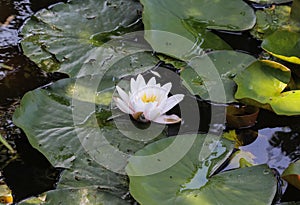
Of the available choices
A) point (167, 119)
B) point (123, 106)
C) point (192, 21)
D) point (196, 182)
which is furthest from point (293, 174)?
point (192, 21)

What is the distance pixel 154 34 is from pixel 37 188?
735 millimetres

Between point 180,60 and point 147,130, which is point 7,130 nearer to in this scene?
point 147,130

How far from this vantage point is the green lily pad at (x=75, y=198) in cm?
121

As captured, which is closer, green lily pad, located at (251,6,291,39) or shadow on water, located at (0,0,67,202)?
shadow on water, located at (0,0,67,202)

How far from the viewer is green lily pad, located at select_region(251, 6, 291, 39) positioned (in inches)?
76.0

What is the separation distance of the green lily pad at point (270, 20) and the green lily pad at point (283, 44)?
4.9 inches

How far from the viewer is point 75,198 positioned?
1.21 meters

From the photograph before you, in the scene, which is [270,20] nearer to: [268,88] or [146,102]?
[268,88]

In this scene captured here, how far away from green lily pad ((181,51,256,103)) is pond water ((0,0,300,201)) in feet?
0.24

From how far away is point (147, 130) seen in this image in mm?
1479

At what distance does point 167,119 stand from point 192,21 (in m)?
0.51

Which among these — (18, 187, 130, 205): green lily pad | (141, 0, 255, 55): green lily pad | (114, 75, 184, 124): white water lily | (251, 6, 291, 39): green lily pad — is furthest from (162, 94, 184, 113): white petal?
(251, 6, 291, 39): green lily pad

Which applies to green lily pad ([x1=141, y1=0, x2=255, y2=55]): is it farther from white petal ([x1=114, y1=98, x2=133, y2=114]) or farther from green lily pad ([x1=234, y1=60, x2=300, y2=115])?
white petal ([x1=114, y1=98, x2=133, y2=114])

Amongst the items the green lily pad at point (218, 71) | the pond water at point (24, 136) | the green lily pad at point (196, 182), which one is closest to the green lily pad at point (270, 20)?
the pond water at point (24, 136)
